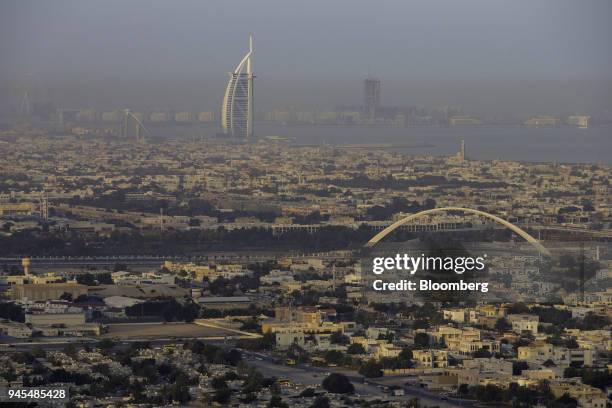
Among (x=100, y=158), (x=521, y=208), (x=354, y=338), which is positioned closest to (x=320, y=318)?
(x=354, y=338)

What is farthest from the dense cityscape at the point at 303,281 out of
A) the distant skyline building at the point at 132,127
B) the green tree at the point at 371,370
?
the distant skyline building at the point at 132,127

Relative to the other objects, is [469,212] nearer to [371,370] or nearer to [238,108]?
[371,370]

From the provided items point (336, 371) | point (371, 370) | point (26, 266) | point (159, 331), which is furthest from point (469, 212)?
point (371, 370)

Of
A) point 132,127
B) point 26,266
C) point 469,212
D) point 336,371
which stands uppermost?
point 132,127

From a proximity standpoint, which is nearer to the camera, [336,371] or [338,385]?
[338,385]

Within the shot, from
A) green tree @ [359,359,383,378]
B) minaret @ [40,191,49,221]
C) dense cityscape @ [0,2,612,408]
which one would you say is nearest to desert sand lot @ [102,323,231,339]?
dense cityscape @ [0,2,612,408]

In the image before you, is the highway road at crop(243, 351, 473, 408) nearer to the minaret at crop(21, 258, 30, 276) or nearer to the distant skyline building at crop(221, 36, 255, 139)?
the minaret at crop(21, 258, 30, 276)

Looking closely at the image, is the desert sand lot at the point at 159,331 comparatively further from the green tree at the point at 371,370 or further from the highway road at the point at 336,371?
the green tree at the point at 371,370

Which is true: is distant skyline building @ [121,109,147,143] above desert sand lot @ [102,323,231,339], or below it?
above
